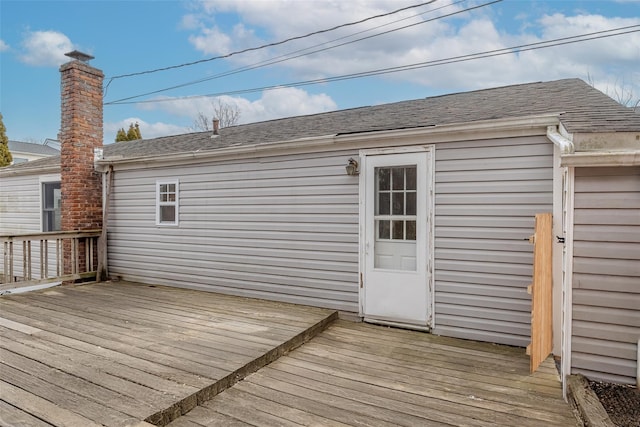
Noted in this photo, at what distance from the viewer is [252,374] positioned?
339 cm

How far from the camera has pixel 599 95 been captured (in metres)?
4.60

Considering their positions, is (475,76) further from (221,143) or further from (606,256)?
(606,256)

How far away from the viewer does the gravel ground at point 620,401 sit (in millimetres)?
2449

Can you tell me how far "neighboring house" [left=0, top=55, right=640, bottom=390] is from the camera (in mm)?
2891

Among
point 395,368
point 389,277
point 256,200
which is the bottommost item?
point 395,368

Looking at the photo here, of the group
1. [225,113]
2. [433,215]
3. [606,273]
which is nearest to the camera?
[606,273]

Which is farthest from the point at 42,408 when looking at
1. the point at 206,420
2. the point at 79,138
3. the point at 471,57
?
the point at 471,57

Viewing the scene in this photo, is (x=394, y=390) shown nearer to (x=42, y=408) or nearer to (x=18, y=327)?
(x=42, y=408)

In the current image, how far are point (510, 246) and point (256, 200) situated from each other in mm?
3508

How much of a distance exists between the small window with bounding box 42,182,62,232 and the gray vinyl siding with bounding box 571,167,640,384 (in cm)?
977

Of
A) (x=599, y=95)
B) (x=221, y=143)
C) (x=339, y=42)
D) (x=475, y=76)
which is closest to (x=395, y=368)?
(x=599, y=95)

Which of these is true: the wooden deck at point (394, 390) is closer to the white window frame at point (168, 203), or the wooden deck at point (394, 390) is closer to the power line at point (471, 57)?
the white window frame at point (168, 203)

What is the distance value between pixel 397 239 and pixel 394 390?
2.04 m

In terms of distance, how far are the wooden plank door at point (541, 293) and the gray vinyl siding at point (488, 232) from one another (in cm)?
37
